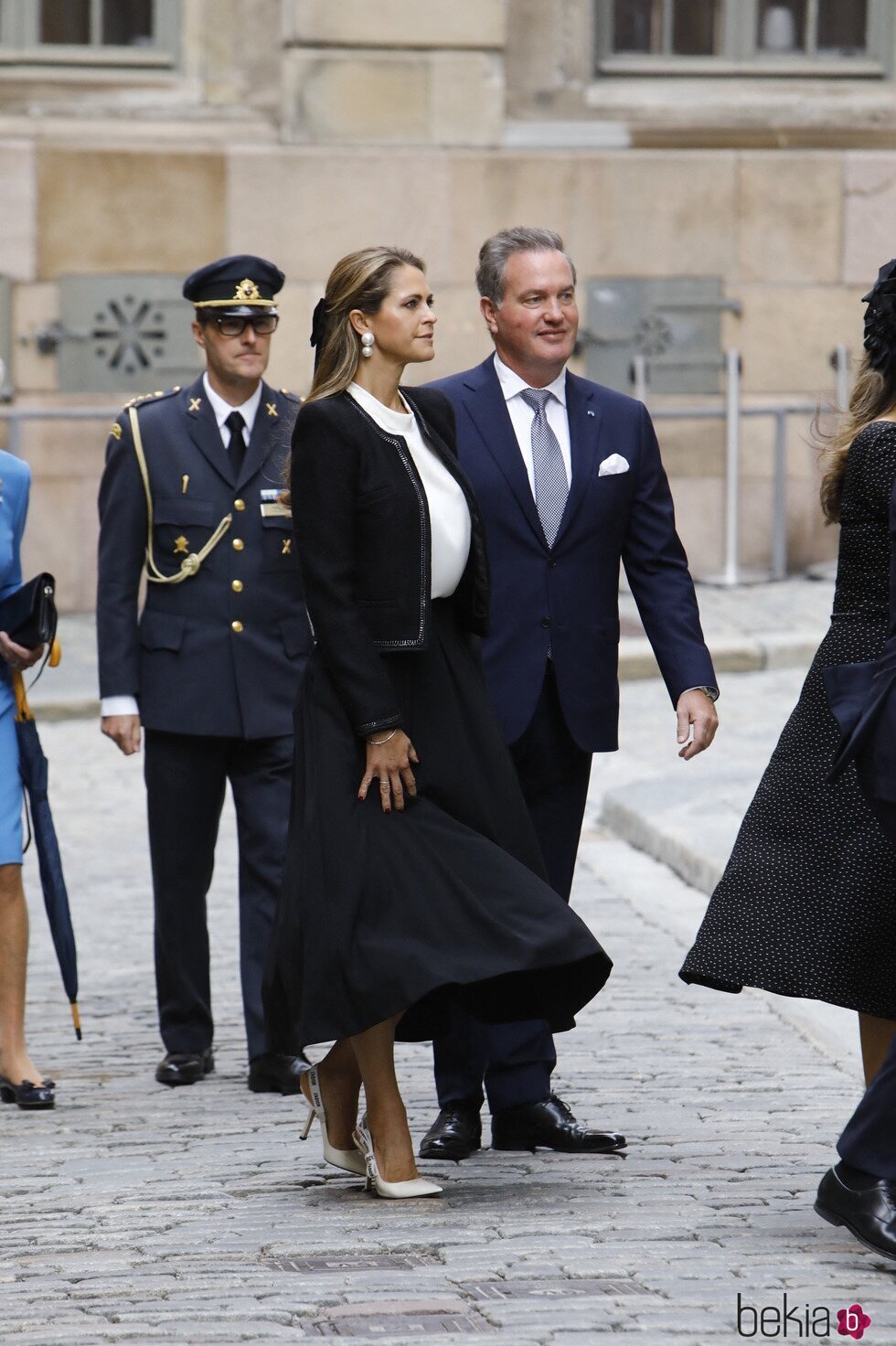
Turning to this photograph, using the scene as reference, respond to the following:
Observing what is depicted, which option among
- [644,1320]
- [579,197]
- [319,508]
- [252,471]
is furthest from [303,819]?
[579,197]

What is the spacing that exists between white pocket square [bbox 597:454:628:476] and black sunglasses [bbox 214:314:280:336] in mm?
1245

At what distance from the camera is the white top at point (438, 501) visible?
4844 millimetres

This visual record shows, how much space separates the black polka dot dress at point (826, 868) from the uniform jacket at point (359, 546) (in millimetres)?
769

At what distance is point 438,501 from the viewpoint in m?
4.88

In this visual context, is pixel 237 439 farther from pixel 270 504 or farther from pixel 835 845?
pixel 835 845

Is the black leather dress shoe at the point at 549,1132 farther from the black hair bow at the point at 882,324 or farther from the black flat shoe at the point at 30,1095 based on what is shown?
the black hair bow at the point at 882,324

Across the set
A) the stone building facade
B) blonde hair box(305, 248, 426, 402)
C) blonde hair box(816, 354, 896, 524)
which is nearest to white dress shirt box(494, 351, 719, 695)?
blonde hair box(305, 248, 426, 402)

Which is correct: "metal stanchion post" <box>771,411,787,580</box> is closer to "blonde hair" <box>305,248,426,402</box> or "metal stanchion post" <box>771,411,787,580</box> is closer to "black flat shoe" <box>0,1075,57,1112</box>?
"black flat shoe" <box>0,1075,57,1112</box>

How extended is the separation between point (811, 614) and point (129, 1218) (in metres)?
9.81

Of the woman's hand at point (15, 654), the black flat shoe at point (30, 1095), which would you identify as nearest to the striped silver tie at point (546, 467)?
the woman's hand at point (15, 654)

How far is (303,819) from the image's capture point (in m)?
4.79

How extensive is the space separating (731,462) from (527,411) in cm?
966

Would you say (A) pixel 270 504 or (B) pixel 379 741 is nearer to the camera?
→ (B) pixel 379 741

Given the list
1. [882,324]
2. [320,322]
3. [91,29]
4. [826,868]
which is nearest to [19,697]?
[320,322]
